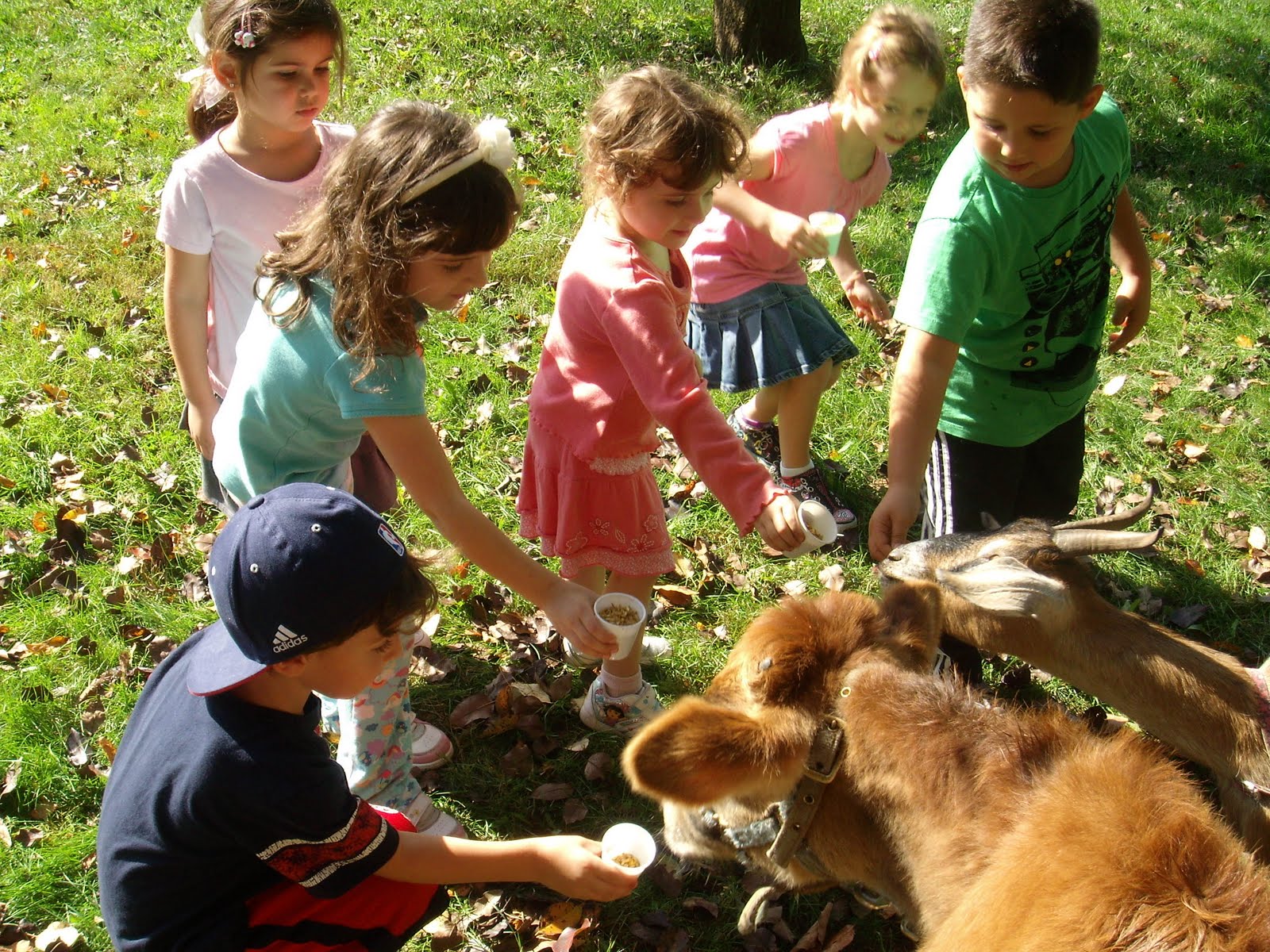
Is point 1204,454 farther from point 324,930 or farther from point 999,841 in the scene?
point 324,930

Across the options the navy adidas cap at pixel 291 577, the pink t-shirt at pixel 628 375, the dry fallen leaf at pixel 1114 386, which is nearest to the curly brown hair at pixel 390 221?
the pink t-shirt at pixel 628 375

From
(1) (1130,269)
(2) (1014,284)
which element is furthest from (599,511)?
(1) (1130,269)

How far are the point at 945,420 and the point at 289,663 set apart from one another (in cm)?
284

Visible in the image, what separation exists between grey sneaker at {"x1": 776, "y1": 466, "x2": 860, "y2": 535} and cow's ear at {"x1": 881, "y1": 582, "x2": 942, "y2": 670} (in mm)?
2336

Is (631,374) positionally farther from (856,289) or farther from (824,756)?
(856,289)

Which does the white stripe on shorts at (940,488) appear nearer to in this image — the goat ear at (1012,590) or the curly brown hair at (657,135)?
the goat ear at (1012,590)

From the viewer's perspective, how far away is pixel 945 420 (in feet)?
13.4

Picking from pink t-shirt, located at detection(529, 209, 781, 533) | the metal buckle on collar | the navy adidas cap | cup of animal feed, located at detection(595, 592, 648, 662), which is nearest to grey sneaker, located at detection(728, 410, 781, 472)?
pink t-shirt, located at detection(529, 209, 781, 533)

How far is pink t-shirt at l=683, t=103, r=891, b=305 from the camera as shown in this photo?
472cm

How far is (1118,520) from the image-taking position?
335 cm

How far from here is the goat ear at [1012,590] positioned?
3.02m

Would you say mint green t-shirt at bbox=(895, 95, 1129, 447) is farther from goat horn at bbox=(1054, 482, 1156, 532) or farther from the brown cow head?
the brown cow head

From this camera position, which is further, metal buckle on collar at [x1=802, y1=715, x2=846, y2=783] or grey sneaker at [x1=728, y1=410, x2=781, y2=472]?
grey sneaker at [x1=728, y1=410, x2=781, y2=472]

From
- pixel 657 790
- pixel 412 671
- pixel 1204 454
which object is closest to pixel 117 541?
pixel 412 671
